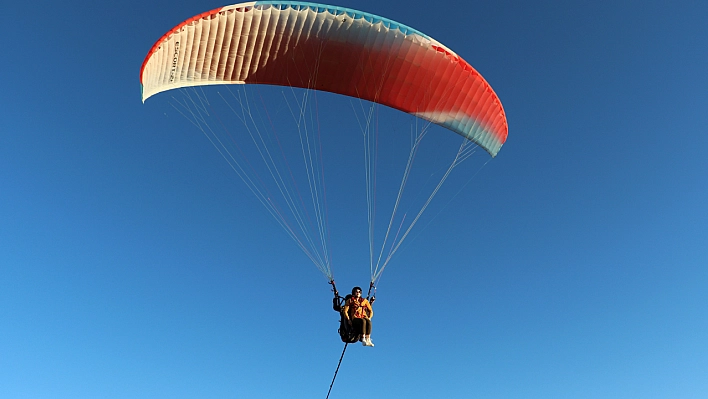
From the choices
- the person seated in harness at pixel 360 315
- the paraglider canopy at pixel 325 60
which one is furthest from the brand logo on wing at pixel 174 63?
the person seated in harness at pixel 360 315

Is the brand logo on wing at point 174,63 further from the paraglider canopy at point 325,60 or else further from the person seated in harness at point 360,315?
the person seated in harness at point 360,315

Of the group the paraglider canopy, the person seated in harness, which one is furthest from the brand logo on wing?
the person seated in harness

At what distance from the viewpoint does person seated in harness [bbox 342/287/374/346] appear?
37.9 ft

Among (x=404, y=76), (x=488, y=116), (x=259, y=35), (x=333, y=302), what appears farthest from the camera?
(x=488, y=116)

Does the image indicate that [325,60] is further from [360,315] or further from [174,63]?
[360,315]

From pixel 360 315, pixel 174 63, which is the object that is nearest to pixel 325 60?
pixel 174 63

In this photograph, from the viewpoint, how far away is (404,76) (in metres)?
13.8

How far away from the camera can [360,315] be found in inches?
459

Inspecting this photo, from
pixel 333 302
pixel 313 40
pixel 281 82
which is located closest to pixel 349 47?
pixel 313 40

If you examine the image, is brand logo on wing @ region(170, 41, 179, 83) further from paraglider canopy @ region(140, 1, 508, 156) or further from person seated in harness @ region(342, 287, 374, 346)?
person seated in harness @ region(342, 287, 374, 346)

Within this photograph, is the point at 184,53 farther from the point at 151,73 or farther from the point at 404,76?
the point at 404,76

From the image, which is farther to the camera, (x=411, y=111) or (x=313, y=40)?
(x=411, y=111)

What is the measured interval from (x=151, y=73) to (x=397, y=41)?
5092 mm

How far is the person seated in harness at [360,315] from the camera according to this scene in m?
11.6
